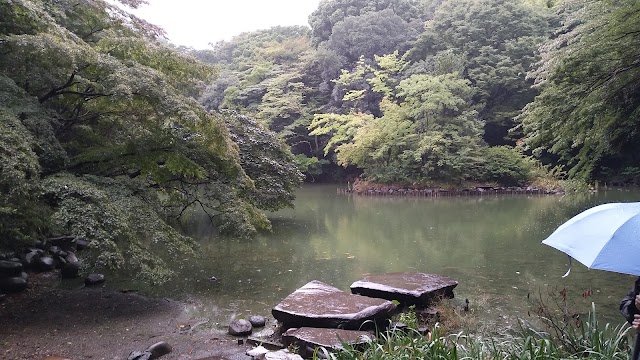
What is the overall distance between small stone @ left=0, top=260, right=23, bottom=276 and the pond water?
1586 millimetres

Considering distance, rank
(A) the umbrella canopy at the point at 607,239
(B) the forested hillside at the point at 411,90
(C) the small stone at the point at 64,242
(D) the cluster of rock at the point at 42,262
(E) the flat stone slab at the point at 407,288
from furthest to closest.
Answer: (B) the forested hillside at the point at 411,90, (C) the small stone at the point at 64,242, (D) the cluster of rock at the point at 42,262, (E) the flat stone slab at the point at 407,288, (A) the umbrella canopy at the point at 607,239

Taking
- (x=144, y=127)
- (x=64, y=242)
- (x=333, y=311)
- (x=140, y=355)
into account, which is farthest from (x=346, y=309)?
(x=64, y=242)

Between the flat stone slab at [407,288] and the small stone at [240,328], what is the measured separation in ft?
4.08

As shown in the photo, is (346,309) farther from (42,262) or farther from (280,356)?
(42,262)

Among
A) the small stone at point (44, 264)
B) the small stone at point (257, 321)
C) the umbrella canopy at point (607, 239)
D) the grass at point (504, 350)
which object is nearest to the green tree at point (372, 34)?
the small stone at point (44, 264)

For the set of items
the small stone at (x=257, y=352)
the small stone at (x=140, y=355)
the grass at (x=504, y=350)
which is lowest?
the small stone at (x=257, y=352)

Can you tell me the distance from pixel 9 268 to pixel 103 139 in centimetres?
205

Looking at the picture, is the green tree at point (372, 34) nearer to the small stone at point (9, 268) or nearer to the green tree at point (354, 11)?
the green tree at point (354, 11)

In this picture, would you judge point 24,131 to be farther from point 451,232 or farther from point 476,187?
point 476,187

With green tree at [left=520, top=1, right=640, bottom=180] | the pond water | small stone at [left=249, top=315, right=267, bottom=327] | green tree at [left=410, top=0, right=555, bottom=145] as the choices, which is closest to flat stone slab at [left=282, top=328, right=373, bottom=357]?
small stone at [left=249, top=315, right=267, bottom=327]

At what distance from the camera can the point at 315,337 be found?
13.5 feet

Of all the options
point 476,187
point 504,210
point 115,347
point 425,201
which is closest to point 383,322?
point 115,347

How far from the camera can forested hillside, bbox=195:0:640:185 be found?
20250 mm

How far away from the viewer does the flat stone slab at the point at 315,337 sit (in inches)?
157
